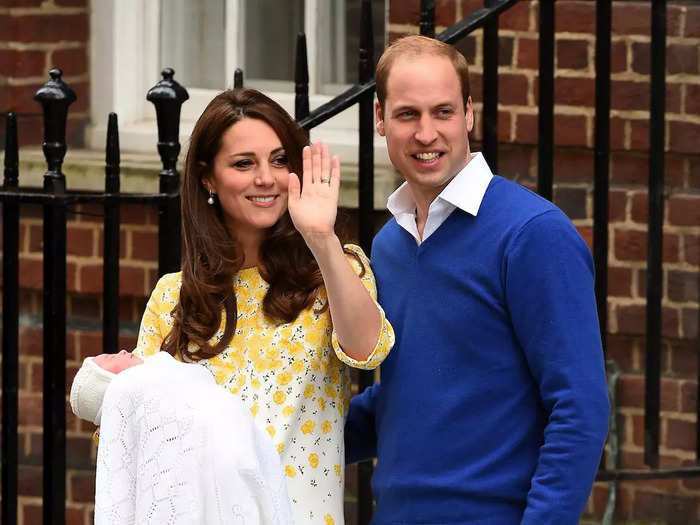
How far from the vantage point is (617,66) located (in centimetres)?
448

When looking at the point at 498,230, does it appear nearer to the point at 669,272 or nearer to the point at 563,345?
the point at 563,345

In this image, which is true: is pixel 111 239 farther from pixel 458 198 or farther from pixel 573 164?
pixel 573 164

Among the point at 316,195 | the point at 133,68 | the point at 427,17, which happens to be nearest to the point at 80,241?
the point at 133,68

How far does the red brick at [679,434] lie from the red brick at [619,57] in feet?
3.53

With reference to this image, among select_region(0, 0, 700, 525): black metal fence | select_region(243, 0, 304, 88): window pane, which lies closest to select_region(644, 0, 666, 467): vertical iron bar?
select_region(0, 0, 700, 525): black metal fence

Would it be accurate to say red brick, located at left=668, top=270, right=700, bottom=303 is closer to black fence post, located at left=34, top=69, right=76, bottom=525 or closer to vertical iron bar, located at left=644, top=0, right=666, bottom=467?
vertical iron bar, located at left=644, top=0, right=666, bottom=467

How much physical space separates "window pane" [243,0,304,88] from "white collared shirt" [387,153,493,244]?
2.52 metres

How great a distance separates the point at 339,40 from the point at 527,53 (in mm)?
799

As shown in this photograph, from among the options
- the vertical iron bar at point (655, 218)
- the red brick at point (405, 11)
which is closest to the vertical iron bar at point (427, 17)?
the vertical iron bar at point (655, 218)

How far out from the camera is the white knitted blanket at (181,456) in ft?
8.26

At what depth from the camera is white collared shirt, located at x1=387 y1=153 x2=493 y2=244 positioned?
2678 millimetres

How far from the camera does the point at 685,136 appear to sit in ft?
14.6

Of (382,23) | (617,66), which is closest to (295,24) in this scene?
(382,23)

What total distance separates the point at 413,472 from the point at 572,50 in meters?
2.13
